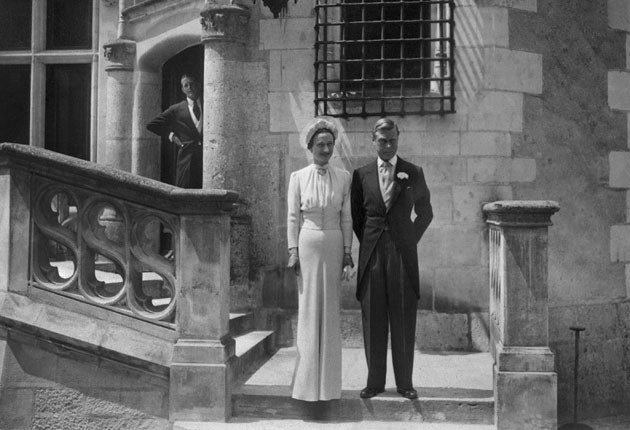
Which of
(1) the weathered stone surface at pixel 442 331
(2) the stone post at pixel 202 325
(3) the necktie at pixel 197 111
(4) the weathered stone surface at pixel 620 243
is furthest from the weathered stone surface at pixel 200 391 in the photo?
(4) the weathered stone surface at pixel 620 243

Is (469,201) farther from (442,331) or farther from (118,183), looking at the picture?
(118,183)

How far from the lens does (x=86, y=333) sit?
5.98 metres

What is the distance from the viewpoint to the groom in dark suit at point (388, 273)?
5883 mm

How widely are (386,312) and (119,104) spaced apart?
15.6 ft

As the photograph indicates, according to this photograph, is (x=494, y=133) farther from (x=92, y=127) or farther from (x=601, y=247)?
(x=92, y=127)

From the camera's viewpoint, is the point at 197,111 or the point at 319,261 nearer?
the point at 319,261

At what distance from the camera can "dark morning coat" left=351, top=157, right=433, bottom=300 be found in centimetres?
590

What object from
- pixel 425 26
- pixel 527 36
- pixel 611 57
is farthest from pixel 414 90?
pixel 611 57

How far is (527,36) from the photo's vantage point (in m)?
7.76

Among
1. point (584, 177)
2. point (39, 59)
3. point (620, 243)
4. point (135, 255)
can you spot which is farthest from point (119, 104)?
point (620, 243)

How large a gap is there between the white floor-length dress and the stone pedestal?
13.2 feet

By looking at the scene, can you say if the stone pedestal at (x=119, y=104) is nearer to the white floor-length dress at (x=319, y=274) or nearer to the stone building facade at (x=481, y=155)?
the stone building facade at (x=481, y=155)

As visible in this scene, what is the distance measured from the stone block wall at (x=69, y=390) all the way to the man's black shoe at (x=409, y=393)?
→ 1.60 meters

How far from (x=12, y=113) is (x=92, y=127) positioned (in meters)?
1.25
